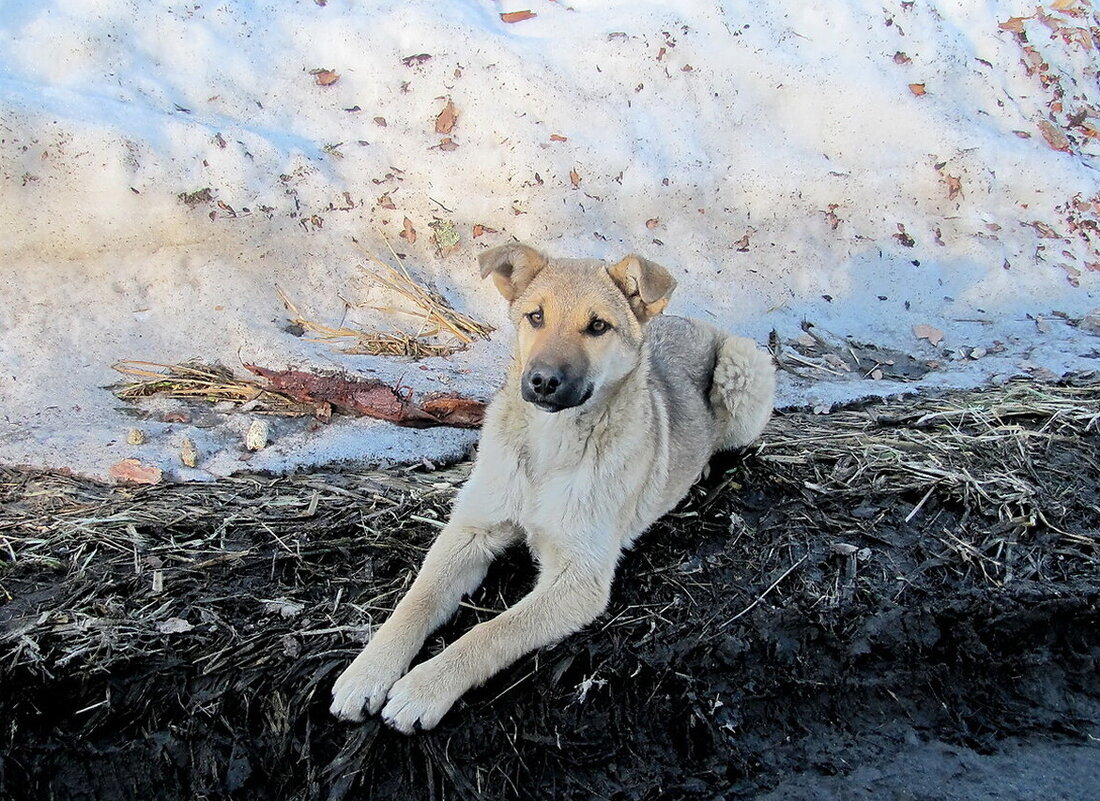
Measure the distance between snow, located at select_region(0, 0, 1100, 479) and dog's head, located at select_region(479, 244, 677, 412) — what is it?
1625 millimetres

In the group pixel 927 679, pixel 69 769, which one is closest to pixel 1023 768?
pixel 927 679

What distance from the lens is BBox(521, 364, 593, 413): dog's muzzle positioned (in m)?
3.68

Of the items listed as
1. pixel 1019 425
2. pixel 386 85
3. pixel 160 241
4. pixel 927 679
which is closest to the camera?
pixel 927 679

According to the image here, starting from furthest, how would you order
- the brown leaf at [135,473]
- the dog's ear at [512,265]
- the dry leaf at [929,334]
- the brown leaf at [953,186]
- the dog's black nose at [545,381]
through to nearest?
the brown leaf at [953,186]
the dry leaf at [929,334]
the brown leaf at [135,473]
the dog's ear at [512,265]
the dog's black nose at [545,381]

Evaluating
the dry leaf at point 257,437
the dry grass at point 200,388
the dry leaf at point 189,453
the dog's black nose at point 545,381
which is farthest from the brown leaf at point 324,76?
the dog's black nose at point 545,381

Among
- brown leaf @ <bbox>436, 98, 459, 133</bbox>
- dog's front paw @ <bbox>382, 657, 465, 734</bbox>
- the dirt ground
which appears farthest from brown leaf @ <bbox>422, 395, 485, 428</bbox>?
brown leaf @ <bbox>436, 98, 459, 133</bbox>

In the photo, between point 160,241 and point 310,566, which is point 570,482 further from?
point 160,241

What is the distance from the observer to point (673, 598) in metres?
4.17

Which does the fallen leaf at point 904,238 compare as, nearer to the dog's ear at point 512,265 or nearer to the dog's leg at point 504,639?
the dog's ear at point 512,265

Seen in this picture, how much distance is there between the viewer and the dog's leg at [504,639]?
135 inches

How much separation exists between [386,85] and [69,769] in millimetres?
5704

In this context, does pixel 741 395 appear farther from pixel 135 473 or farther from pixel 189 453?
pixel 135 473

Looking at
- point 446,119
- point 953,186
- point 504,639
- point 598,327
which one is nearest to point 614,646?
point 504,639

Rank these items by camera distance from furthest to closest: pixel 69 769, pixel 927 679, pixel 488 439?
pixel 488 439
pixel 927 679
pixel 69 769
